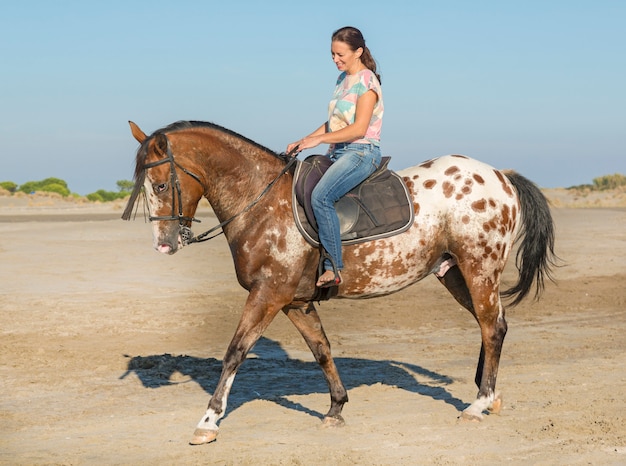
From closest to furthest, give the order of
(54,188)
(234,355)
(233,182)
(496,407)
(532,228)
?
1. (234,355)
2. (233,182)
3. (496,407)
4. (532,228)
5. (54,188)

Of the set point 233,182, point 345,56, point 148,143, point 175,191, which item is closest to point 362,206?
point 233,182

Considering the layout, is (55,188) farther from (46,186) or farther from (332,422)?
(332,422)

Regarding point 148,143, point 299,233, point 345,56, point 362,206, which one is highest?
point 345,56

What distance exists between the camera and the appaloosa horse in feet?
23.5

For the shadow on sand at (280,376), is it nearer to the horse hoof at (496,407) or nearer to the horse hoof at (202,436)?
the horse hoof at (496,407)

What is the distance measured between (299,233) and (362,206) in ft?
2.09

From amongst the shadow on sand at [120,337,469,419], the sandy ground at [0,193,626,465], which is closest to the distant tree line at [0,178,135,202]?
the sandy ground at [0,193,626,465]

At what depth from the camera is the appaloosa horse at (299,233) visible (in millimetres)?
7168

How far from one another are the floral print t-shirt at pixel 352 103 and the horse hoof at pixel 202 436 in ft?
8.62

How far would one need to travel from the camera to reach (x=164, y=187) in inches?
281


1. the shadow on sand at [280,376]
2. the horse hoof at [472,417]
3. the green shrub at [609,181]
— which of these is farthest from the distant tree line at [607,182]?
the horse hoof at [472,417]

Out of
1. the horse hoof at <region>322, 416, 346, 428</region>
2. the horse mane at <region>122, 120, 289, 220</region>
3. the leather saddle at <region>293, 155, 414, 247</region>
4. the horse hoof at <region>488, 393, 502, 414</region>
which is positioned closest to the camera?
the horse mane at <region>122, 120, 289, 220</region>

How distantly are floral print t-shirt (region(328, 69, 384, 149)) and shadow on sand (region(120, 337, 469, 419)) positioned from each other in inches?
100

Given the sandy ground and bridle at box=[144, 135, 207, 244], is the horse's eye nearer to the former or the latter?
bridle at box=[144, 135, 207, 244]
